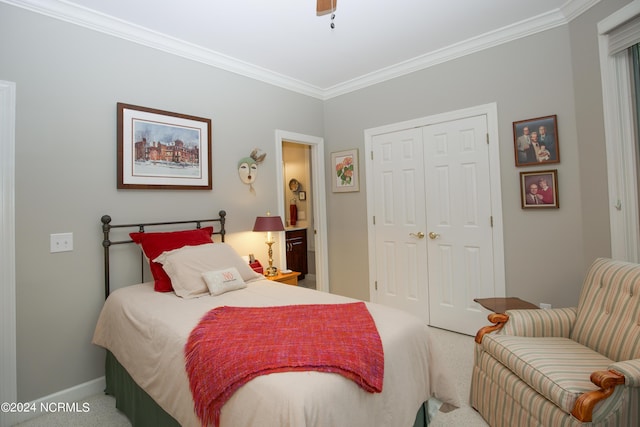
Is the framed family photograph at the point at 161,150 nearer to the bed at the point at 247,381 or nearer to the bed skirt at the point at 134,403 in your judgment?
the bed at the point at 247,381

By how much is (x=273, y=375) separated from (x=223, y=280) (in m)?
1.22

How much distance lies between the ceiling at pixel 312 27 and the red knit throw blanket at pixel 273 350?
89.9 inches

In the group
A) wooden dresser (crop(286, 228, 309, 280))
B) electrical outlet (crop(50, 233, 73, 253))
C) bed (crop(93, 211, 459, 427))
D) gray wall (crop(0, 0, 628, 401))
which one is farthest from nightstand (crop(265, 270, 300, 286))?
wooden dresser (crop(286, 228, 309, 280))

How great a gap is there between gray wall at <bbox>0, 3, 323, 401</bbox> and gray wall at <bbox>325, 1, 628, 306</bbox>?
107 inches

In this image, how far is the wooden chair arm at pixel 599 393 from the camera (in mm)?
1253

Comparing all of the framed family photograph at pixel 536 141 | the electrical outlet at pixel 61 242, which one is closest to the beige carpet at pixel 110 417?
the electrical outlet at pixel 61 242

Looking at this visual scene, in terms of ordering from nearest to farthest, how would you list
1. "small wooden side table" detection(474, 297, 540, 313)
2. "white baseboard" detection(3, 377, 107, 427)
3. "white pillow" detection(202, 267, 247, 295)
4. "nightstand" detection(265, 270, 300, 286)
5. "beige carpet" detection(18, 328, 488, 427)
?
"beige carpet" detection(18, 328, 488, 427) → "white baseboard" detection(3, 377, 107, 427) → "white pillow" detection(202, 267, 247, 295) → "small wooden side table" detection(474, 297, 540, 313) → "nightstand" detection(265, 270, 300, 286)

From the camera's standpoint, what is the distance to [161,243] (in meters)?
2.38

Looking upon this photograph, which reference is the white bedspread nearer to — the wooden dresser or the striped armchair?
the striped armchair

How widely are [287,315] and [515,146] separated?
2547 mm

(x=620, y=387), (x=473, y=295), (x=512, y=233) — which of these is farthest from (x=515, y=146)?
(x=620, y=387)

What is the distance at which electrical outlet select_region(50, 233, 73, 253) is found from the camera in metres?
2.19

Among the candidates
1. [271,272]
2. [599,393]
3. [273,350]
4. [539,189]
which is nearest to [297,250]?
[271,272]

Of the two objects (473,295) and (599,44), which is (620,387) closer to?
(473,295)
